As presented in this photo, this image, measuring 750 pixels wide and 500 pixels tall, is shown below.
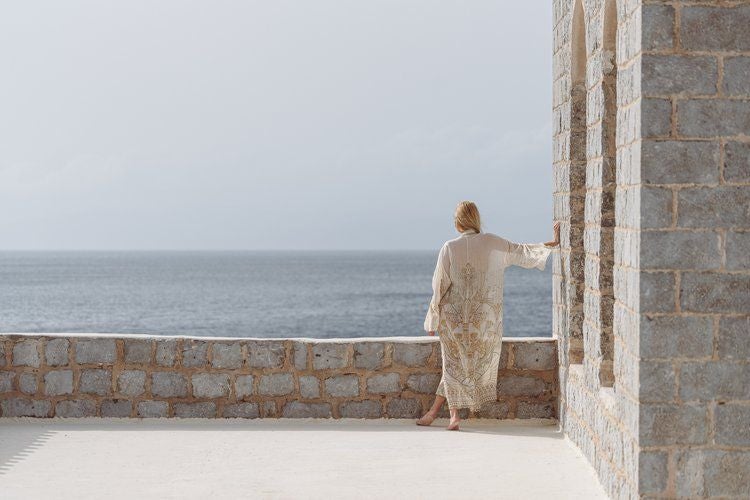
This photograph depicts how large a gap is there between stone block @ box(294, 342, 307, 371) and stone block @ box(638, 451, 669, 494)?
358 cm

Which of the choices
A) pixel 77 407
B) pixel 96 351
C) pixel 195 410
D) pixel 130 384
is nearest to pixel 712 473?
→ pixel 195 410

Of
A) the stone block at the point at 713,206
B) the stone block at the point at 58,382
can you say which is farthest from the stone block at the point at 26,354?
the stone block at the point at 713,206

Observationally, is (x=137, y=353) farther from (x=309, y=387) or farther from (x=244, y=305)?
(x=244, y=305)

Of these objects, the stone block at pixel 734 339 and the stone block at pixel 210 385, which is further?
the stone block at pixel 210 385

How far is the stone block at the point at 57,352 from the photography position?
768cm

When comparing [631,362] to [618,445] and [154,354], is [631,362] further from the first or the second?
[154,354]

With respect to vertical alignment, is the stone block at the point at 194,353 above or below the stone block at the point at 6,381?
above

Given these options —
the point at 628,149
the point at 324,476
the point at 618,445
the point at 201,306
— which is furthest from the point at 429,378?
the point at 201,306

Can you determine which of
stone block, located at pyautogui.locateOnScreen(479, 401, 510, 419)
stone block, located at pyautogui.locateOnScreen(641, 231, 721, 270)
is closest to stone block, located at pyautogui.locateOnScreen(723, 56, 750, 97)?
stone block, located at pyautogui.locateOnScreen(641, 231, 721, 270)

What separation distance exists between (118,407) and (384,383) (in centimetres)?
206

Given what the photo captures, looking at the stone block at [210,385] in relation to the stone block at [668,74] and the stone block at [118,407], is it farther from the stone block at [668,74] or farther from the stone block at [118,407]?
the stone block at [668,74]

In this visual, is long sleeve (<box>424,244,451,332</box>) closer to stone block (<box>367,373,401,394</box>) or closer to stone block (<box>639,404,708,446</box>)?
stone block (<box>367,373,401,394</box>)

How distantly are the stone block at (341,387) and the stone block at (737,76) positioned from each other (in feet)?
13.1

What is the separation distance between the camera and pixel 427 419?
756cm
